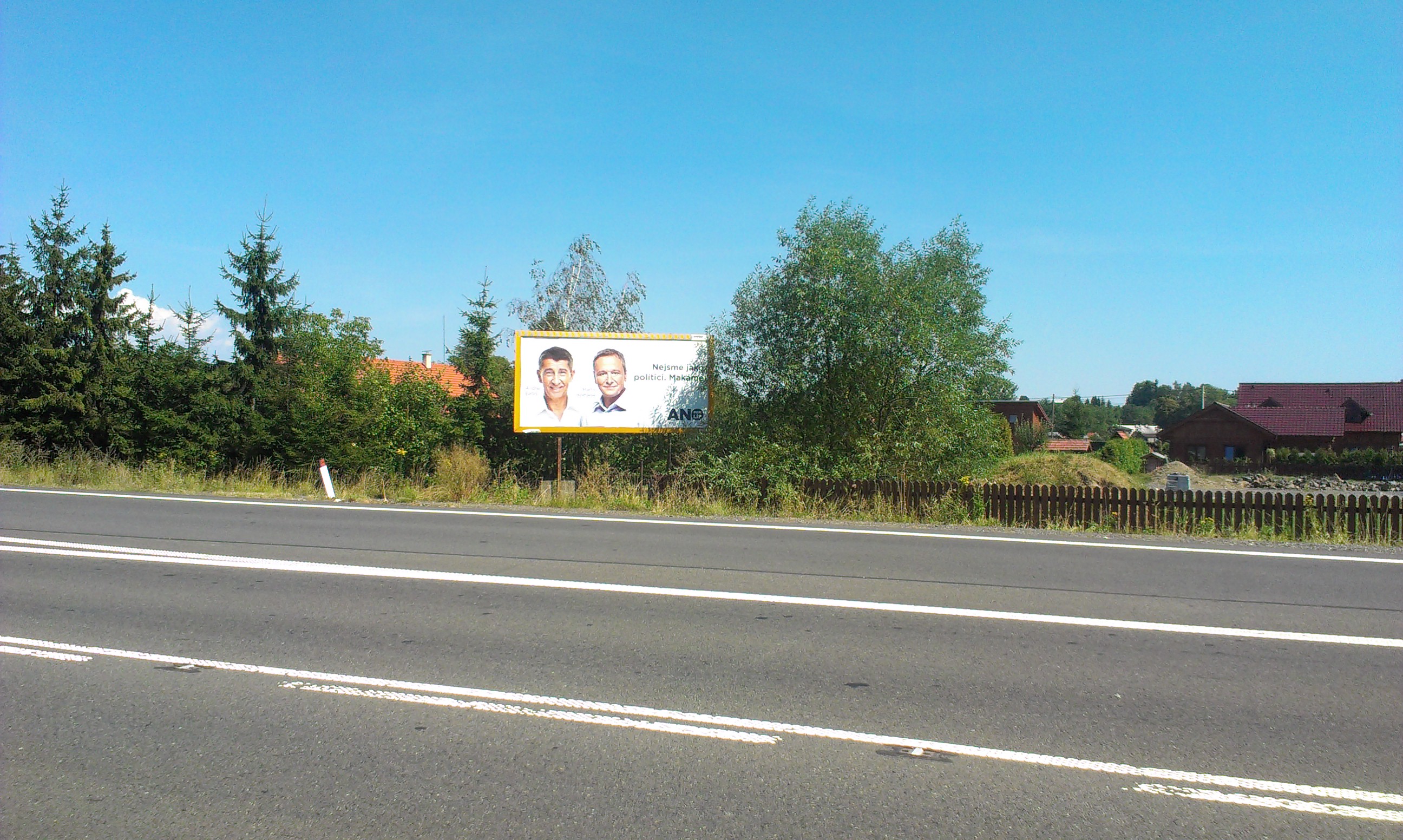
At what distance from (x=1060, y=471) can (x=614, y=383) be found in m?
15.4

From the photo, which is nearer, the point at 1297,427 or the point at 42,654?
the point at 42,654

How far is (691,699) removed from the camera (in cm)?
493

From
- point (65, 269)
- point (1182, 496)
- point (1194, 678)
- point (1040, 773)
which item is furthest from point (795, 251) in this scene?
point (65, 269)

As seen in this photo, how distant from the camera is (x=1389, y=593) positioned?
8188 millimetres

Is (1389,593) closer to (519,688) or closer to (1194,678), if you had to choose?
(1194,678)

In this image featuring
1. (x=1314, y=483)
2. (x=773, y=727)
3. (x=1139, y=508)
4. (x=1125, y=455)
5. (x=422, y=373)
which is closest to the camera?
(x=773, y=727)

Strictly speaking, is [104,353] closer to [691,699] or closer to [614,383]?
[614,383]

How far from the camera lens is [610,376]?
64.4 feet

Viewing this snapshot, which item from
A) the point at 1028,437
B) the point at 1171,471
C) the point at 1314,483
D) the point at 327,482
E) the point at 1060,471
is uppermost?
the point at 1028,437

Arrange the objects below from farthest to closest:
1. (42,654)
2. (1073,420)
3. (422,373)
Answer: (1073,420) → (422,373) → (42,654)

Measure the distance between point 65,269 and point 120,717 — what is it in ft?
94.7

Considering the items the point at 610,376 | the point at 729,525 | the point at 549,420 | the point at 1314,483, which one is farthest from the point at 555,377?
the point at 1314,483

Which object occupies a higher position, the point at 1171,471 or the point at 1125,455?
the point at 1125,455

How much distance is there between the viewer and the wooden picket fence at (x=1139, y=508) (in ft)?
43.0
